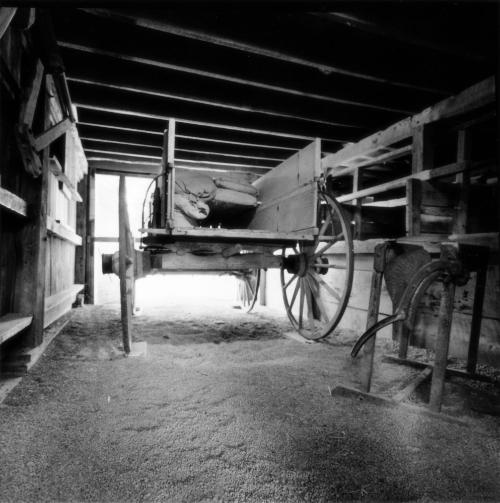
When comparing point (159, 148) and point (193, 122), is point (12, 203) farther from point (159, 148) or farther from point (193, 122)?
point (159, 148)

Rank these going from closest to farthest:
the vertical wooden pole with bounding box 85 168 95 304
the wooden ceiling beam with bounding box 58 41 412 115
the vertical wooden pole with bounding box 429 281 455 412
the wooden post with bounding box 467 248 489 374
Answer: the vertical wooden pole with bounding box 429 281 455 412
the wooden post with bounding box 467 248 489 374
the wooden ceiling beam with bounding box 58 41 412 115
the vertical wooden pole with bounding box 85 168 95 304

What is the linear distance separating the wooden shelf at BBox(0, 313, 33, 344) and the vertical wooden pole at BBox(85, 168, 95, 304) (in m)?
3.80

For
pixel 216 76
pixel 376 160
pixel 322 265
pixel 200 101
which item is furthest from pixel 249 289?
pixel 216 76

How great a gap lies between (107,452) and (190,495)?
46 centimetres

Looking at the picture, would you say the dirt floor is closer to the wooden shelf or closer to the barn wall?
the wooden shelf

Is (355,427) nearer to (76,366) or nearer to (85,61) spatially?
(76,366)

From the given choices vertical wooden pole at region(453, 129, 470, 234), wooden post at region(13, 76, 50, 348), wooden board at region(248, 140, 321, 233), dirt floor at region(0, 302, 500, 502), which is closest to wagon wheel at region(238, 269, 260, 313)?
wooden board at region(248, 140, 321, 233)

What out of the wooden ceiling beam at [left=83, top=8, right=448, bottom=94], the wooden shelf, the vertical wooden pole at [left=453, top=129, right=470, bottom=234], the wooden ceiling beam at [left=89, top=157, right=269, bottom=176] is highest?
the wooden ceiling beam at [left=83, top=8, right=448, bottom=94]

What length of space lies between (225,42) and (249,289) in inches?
156

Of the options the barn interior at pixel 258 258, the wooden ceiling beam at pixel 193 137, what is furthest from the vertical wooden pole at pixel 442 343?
the wooden ceiling beam at pixel 193 137

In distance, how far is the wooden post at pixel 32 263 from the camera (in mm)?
2486

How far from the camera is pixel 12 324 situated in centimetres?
212

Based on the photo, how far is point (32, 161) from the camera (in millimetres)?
2375

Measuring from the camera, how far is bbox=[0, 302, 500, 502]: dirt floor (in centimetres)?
122
